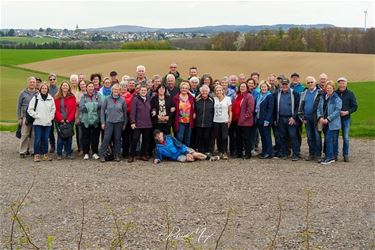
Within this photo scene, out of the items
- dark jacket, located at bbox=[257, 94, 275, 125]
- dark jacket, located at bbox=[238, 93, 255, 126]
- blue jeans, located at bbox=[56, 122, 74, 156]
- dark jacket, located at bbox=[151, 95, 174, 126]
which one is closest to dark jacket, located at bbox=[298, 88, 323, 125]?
dark jacket, located at bbox=[257, 94, 275, 125]

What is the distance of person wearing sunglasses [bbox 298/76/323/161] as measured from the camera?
35.4ft

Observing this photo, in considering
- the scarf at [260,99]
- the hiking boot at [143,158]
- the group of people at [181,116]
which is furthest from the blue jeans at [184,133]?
the scarf at [260,99]

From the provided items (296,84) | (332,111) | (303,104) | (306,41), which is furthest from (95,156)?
(306,41)

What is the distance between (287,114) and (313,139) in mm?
839

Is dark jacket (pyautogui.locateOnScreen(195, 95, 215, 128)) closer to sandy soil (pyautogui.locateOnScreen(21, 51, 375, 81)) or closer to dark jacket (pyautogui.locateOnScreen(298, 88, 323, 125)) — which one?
dark jacket (pyautogui.locateOnScreen(298, 88, 323, 125))

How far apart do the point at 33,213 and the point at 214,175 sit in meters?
3.61

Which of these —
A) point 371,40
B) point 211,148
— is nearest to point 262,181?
point 211,148

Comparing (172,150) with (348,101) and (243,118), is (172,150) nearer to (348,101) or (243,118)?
(243,118)

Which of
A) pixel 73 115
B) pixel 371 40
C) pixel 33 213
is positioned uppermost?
pixel 371 40

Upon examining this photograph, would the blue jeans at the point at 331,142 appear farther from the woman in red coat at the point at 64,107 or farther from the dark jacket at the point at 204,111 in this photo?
the woman in red coat at the point at 64,107

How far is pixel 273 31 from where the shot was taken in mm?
62719

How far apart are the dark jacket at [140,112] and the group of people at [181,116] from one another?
22 mm

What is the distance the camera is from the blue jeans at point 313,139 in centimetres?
1102

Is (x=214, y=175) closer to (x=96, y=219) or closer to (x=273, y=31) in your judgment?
(x=96, y=219)
